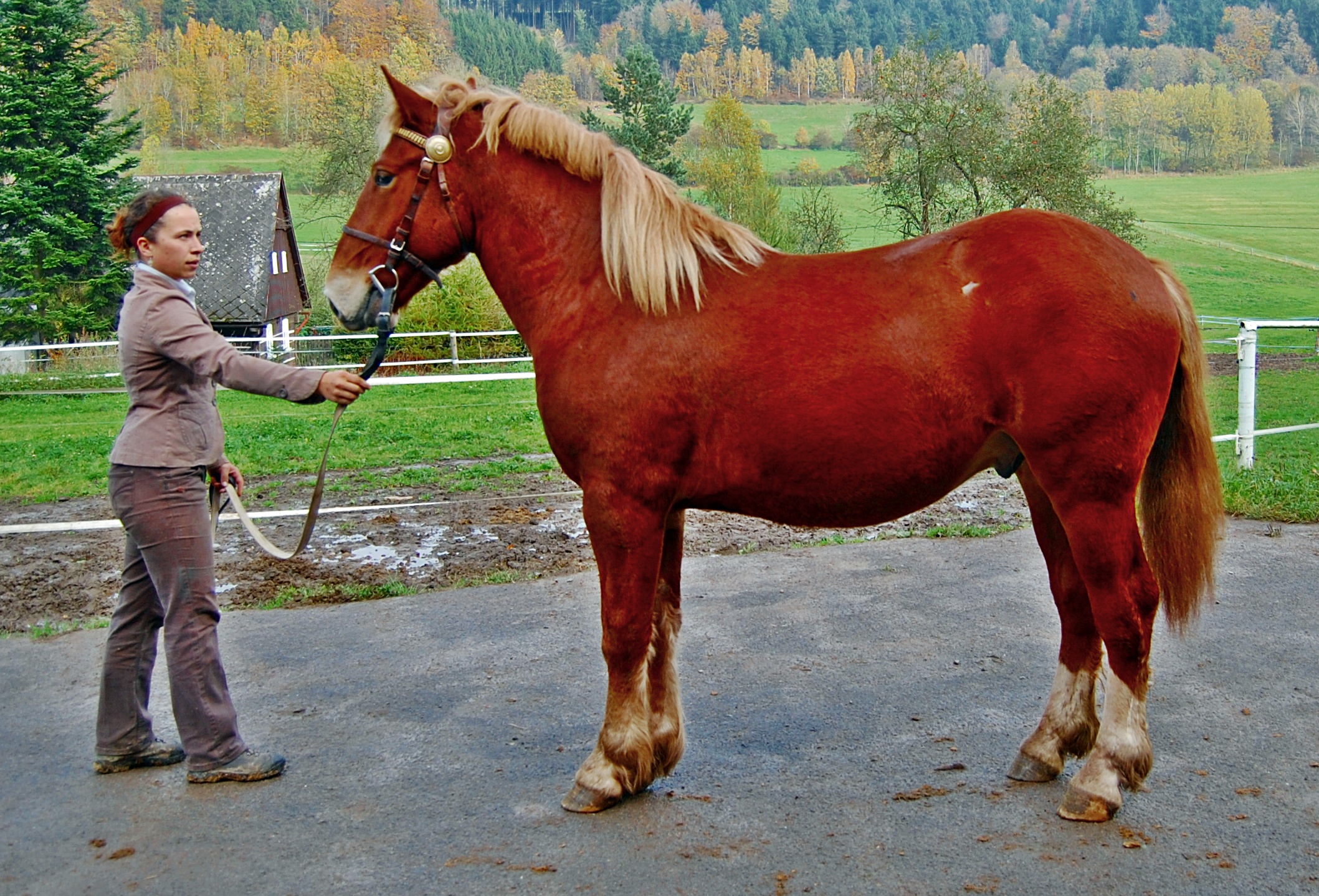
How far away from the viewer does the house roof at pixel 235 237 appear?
3331cm

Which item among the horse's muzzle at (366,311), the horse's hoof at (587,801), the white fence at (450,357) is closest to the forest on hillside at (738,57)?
the white fence at (450,357)

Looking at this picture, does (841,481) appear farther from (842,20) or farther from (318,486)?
(842,20)

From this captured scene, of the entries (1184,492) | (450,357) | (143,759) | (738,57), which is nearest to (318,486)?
(143,759)

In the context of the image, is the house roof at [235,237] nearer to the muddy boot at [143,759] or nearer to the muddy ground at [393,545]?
the muddy ground at [393,545]

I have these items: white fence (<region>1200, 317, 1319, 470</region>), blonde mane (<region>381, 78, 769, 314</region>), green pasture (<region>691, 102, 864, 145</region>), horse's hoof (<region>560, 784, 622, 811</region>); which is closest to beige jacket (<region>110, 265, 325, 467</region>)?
blonde mane (<region>381, 78, 769, 314</region>)

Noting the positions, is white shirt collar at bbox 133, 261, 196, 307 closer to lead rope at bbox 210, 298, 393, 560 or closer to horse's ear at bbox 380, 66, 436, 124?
lead rope at bbox 210, 298, 393, 560

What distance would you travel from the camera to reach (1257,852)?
278cm

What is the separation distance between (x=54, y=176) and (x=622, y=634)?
30.9 metres

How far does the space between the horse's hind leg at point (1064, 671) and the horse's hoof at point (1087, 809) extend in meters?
0.26

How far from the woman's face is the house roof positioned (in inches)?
1261

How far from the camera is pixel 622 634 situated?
3254mm

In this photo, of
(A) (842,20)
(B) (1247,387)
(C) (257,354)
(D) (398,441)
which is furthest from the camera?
(A) (842,20)

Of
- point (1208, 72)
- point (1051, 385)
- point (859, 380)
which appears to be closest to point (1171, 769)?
point (1051, 385)

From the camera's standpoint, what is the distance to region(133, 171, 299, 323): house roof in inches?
1312
